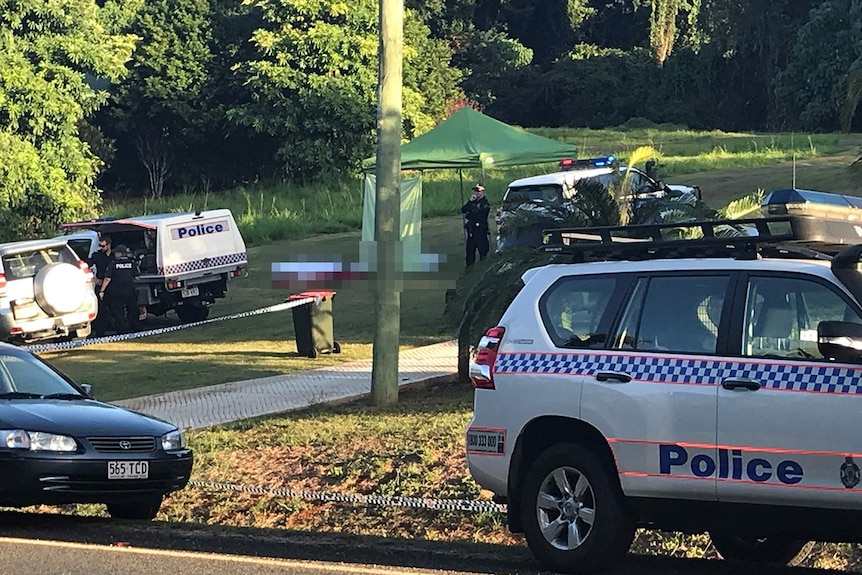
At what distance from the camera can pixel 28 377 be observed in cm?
1037

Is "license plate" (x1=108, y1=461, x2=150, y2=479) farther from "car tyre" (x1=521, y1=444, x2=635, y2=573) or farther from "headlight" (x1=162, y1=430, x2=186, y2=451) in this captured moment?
"car tyre" (x1=521, y1=444, x2=635, y2=573)

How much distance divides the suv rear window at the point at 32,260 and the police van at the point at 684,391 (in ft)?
48.6

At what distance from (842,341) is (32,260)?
17.5 m

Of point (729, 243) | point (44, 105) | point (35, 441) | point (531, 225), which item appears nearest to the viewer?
point (729, 243)

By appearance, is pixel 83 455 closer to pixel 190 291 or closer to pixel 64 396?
pixel 64 396

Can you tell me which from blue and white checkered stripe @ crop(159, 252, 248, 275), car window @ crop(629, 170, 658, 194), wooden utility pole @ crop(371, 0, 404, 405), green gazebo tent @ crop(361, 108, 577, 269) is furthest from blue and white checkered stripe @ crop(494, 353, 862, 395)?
blue and white checkered stripe @ crop(159, 252, 248, 275)

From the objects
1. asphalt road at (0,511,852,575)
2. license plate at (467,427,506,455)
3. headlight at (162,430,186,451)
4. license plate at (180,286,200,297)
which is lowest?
license plate at (180,286,200,297)

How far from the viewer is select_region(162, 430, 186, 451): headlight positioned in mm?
9586

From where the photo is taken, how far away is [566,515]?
7285mm

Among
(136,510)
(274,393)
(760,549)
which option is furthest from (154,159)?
(760,549)

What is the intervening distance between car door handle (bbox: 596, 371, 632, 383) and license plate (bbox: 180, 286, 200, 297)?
17404 mm

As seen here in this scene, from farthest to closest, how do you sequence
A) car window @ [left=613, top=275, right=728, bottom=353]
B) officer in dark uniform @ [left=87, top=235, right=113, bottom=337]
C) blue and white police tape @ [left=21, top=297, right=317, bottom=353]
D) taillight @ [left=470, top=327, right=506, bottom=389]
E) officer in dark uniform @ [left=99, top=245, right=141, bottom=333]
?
officer in dark uniform @ [left=87, top=235, right=113, bottom=337]
officer in dark uniform @ [left=99, top=245, right=141, bottom=333]
blue and white police tape @ [left=21, top=297, right=317, bottom=353]
taillight @ [left=470, top=327, right=506, bottom=389]
car window @ [left=613, top=275, right=728, bottom=353]

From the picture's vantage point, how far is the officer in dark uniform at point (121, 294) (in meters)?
22.4

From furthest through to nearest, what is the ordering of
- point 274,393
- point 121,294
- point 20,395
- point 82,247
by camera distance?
point 82,247 < point 121,294 < point 274,393 < point 20,395
